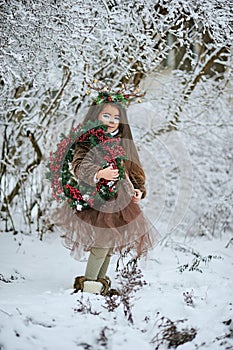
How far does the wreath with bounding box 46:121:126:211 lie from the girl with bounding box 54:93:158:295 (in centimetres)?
4

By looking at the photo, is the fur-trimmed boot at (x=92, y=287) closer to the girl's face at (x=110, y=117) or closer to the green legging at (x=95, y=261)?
the green legging at (x=95, y=261)

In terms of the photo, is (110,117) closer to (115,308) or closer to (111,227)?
(111,227)

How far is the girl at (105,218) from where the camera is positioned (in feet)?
9.73

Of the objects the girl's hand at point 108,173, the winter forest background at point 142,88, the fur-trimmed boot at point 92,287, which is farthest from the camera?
the winter forest background at point 142,88

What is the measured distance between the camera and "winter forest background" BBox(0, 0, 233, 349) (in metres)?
3.46

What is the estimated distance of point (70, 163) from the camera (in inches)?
120

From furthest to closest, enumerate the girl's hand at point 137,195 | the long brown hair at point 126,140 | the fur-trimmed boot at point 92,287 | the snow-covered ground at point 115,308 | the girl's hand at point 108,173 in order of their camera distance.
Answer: the long brown hair at point 126,140 < the girl's hand at point 137,195 < the fur-trimmed boot at point 92,287 < the girl's hand at point 108,173 < the snow-covered ground at point 115,308

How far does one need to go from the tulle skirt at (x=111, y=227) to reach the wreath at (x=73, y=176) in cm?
8

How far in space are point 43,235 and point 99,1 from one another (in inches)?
114

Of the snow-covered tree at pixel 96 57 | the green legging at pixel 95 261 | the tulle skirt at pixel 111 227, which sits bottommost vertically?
the green legging at pixel 95 261

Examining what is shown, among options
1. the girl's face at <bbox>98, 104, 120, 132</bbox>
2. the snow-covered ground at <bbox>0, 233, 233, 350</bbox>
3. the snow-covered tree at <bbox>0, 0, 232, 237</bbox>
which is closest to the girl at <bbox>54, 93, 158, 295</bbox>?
the girl's face at <bbox>98, 104, 120, 132</bbox>

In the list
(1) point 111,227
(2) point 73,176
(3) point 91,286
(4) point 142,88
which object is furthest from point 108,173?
(4) point 142,88

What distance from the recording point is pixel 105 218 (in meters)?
2.95

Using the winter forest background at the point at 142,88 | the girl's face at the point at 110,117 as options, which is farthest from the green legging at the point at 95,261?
the winter forest background at the point at 142,88
